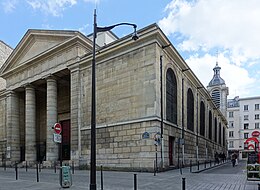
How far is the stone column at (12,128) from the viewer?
36.7 metres

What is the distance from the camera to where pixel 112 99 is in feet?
82.1

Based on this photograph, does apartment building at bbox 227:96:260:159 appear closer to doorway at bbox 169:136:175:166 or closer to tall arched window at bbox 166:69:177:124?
tall arched window at bbox 166:69:177:124

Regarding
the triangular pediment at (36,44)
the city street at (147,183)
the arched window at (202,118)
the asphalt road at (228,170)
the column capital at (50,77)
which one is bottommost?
the asphalt road at (228,170)

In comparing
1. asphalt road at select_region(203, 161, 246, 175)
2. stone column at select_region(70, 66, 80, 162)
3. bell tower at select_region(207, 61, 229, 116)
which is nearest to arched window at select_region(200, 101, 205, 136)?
asphalt road at select_region(203, 161, 246, 175)

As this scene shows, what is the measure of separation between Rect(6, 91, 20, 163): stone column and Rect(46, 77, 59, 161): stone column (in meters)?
9.17

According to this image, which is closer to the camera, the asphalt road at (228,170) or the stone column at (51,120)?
the asphalt road at (228,170)

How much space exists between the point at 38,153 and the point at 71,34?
17016 millimetres

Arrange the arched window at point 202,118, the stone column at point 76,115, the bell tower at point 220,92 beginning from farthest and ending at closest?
the bell tower at point 220,92
the arched window at point 202,118
the stone column at point 76,115

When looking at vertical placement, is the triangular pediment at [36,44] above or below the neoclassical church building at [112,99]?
above

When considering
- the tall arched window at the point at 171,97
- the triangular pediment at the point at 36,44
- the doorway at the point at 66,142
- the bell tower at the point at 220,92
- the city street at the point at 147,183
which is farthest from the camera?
the bell tower at the point at 220,92

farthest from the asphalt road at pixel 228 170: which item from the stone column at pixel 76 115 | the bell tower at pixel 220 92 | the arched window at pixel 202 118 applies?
the bell tower at pixel 220 92

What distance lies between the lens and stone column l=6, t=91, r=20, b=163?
36.7 m

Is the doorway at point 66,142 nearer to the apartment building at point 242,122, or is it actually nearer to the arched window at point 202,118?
the arched window at point 202,118

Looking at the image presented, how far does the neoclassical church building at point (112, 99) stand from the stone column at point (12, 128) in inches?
4.9
